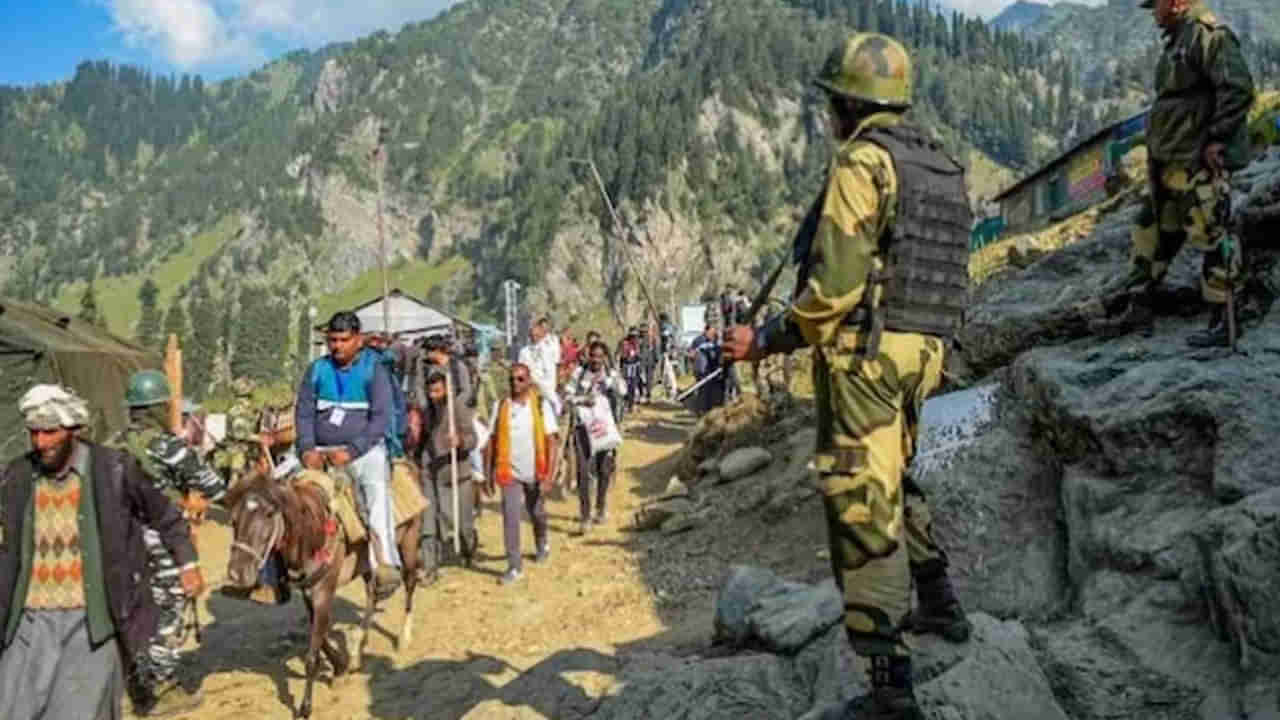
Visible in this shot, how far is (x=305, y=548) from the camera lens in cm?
636

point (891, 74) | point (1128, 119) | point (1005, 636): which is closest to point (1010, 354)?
point (1005, 636)

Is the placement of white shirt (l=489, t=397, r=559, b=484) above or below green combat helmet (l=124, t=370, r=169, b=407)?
below

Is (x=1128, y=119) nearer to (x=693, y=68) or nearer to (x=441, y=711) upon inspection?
(x=441, y=711)

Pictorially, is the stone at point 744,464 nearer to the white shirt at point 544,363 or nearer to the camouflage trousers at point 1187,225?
the white shirt at point 544,363

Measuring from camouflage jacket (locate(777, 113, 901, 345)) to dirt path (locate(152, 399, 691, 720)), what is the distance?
2608 mm

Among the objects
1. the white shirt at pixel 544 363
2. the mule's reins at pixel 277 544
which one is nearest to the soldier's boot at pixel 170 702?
the mule's reins at pixel 277 544

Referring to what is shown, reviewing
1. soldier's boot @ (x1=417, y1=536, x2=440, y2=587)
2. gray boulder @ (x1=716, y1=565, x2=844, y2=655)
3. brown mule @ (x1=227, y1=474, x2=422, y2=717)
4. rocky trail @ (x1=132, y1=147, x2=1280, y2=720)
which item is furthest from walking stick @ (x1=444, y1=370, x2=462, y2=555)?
gray boulder @ (x1=716, y1=565, x2=844, y2=655)

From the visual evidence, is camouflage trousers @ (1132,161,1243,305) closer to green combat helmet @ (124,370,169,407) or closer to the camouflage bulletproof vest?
the camouflage bulletproof vest

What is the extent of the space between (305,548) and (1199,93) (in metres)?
5.70

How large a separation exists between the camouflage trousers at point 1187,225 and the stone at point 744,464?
717 cm

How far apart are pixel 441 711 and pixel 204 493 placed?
1996 millimetres

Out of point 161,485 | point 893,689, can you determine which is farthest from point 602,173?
point 893,689

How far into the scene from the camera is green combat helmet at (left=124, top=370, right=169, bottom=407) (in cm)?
645

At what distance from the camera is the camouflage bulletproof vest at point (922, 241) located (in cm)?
338
